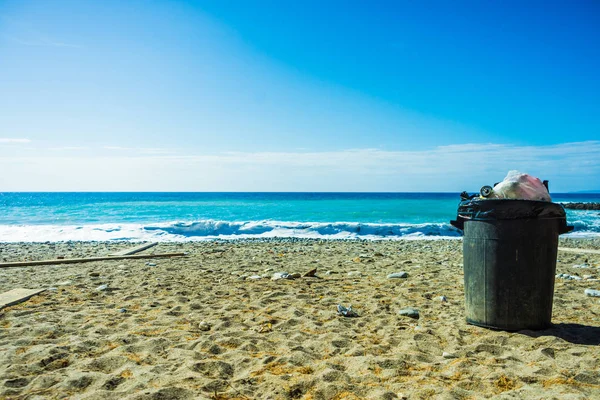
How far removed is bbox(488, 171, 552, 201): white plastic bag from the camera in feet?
12.0

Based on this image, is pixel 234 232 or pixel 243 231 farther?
pixel 243 231

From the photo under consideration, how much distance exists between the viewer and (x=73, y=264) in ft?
26.5

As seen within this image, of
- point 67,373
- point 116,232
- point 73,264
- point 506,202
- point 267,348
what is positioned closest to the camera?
point 67,373

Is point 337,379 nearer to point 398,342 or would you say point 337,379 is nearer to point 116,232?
point 398,342

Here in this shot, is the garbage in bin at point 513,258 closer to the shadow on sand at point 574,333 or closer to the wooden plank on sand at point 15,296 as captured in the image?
the shadow on sand at point 574,333

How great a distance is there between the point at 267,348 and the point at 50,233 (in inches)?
776

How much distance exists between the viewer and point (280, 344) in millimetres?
3418

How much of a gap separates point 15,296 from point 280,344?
11.9 feet

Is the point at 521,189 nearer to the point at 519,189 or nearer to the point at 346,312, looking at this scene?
the point at 519,189

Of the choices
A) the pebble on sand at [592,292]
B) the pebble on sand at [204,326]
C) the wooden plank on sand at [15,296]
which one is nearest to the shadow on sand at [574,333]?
the pebble on sand at [592,292]

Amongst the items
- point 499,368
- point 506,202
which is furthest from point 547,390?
point 506,202

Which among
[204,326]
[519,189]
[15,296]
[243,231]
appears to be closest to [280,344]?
[204,326]

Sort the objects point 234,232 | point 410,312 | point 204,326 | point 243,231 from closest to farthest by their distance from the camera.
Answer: point 204,326 < point 410,312 < point 234,232 < point 243,231

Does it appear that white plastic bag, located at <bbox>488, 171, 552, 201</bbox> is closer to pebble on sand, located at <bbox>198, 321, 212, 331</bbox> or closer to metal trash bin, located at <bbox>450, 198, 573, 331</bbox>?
metal trash bin, located at <bbox>450, 198, 573, 331</bbox>
